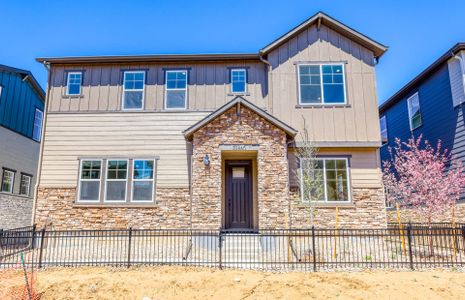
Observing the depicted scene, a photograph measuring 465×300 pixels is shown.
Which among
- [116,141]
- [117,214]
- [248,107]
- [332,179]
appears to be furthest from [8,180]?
[332,179]

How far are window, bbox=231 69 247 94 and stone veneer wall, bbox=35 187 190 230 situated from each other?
4.60 meters

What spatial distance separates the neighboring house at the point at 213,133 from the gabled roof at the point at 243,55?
0.05 metres

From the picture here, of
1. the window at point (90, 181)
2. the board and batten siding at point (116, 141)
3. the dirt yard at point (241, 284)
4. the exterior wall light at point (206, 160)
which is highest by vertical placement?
the board and batten siding at point (116, 141)

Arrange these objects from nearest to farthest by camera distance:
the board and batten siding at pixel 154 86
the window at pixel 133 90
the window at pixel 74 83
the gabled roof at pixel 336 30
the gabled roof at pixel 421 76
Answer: the gabled roof at pixel 421 76 < the gabled roof at pixel 336 30 < the board and batten siding at pixel 154 86 < the window at pixel 133 90 < the window at pixel 74 83

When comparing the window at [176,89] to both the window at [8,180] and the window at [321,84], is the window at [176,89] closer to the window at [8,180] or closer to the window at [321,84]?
the window at [321,84]

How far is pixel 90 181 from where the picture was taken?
12.9 metres

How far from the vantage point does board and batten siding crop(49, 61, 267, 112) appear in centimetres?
1348

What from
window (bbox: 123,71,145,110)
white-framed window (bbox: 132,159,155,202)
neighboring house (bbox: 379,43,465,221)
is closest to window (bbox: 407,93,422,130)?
neighboring house (bbox: 379,43,465,221)

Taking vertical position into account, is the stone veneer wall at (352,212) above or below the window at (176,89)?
below

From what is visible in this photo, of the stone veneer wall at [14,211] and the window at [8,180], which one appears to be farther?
the window at [8,180]

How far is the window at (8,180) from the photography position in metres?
15.8

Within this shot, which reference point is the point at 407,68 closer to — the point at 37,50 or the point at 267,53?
the point at 267,53

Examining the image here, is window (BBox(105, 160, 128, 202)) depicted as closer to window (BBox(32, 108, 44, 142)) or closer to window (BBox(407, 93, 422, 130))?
window (BBox(32, 108, 44, 142))

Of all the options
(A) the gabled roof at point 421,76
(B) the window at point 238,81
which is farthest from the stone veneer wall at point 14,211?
(A) the gabled roof at point 421,76
